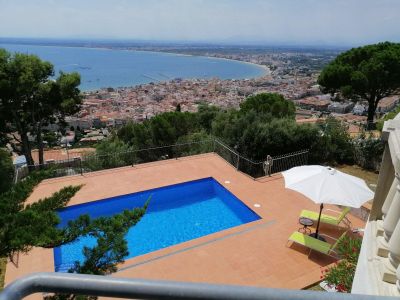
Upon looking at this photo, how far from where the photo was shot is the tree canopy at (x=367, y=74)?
18922 millimetres

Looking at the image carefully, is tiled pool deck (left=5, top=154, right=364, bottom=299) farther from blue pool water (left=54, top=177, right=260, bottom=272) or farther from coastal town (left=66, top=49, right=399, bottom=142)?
coastal town (left=66, top=49, right=399, bottom=142)

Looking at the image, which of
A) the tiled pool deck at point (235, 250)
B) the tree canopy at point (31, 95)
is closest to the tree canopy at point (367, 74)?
the tiled pool deck at point (235, 250)

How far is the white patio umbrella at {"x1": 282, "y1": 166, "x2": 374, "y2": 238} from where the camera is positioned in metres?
6.88

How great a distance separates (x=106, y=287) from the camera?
930mm

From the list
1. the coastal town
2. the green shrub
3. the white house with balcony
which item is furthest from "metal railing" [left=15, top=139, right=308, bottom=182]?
the coastal town

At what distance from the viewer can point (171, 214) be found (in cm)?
1060

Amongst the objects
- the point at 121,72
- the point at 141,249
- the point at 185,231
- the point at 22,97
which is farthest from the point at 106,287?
the point at 121,72

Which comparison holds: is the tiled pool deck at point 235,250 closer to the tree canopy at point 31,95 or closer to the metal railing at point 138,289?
the metal railing at point 138,289

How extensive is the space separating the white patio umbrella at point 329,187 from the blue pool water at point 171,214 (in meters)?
2.51

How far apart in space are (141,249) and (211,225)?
2.30 m

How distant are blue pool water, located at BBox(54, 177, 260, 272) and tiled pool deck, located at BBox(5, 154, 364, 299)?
0.90 ft

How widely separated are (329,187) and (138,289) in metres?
6.93

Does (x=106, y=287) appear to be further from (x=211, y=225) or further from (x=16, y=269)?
(x=211, y=225)

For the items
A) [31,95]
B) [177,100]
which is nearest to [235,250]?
[31,95]
